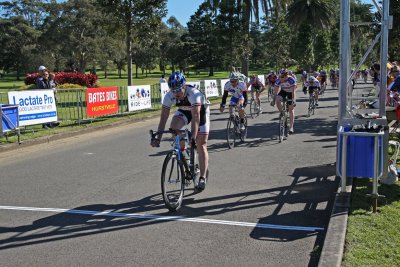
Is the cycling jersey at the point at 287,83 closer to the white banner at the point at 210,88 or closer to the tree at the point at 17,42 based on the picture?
the white banner at the point at 210,88

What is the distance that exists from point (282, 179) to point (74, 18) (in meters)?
74.8

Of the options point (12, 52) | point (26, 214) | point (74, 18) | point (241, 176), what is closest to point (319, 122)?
point (241, 176)

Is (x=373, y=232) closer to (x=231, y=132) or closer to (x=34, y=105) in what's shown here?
(x=231, y=132)

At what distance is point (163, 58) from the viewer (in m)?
104

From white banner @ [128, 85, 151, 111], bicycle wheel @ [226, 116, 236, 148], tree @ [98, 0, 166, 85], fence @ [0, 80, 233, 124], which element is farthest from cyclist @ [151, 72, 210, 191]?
tree @ [98, 0, 166, 85]

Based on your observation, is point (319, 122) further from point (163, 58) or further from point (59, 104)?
point (163, 58)

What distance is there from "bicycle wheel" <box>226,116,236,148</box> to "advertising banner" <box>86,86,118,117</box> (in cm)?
641

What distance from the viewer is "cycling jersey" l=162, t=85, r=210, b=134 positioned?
21.8 ft

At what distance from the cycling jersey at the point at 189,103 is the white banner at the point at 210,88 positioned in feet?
73.2

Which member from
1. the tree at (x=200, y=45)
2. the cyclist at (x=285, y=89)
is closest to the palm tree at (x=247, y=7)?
the cyclist at (x=285, y=89)

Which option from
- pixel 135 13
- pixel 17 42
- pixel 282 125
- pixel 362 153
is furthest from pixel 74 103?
pixel 17 42

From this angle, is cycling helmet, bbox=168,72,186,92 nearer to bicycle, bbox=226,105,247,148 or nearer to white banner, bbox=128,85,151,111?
bicycle, bbox=226,105,247,148

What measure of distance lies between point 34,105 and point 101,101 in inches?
147

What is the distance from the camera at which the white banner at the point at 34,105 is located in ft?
44.7
